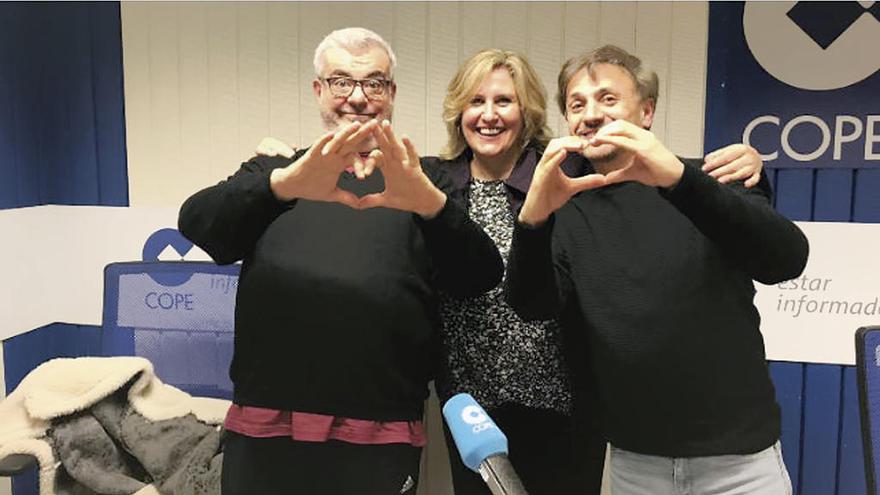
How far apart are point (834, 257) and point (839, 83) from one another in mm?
495

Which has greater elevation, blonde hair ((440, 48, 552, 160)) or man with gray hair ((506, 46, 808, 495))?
blonde hair ((440, 48, 552, 160))

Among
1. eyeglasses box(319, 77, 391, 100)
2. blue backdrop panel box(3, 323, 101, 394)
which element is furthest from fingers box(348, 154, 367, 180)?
blue backdrop panel box(3, 323, 101, 394)

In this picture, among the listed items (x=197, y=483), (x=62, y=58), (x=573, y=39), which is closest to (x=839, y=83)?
(x=573, y=39)

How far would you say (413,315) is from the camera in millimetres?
1597

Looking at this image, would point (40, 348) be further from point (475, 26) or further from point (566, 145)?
point (566, 145)

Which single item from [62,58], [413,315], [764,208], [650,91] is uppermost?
[62,58]

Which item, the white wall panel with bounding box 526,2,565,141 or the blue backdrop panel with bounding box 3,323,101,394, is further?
the blue backdrop panel with bounding box 3,323,101,394

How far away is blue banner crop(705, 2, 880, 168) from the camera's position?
2.24 metres

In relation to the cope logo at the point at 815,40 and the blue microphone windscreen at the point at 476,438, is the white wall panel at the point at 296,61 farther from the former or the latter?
the blue microphone windscreen at the point at 476,438

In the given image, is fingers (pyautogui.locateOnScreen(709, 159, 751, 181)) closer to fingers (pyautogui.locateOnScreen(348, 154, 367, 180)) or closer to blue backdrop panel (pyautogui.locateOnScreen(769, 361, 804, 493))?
fingers (pyautogui.locateOnScreen(348, 154, 367, 180))

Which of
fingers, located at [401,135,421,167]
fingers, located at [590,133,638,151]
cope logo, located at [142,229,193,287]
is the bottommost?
cope logo, located at [142,229,193,287]

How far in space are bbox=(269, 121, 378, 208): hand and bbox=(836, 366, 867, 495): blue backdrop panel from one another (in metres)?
1.72

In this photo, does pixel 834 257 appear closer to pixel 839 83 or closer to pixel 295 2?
pixel 839 83

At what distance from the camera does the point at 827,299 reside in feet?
7.74
